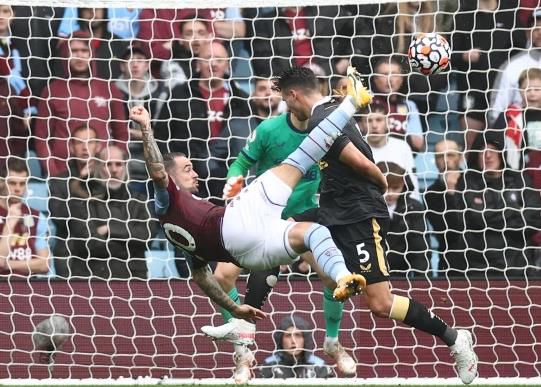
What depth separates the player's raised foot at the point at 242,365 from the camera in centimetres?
925

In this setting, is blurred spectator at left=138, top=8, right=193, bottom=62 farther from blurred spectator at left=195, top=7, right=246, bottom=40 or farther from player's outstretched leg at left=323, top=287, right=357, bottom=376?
player's outstretched leg at left=323, top=287, right=357, bottom=376

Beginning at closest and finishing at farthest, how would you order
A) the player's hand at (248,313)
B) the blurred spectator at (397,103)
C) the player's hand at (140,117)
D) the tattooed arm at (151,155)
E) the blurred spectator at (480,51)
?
1. the player's hand at (140,117)
2. the tattooed arm at (151,155)
3. the player's hand at (248,313)
4. the blurred spectator at (397,103)
5. the blurred spectator at (480,51)

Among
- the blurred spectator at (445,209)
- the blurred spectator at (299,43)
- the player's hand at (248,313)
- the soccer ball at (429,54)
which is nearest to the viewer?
the player's hand at (248,313)

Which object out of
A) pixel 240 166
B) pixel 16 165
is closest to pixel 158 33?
pixel 16 165

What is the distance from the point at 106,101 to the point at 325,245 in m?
4.21

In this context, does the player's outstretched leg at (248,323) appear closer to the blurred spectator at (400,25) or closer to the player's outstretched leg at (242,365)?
the player's outstretched leg at (242,365)

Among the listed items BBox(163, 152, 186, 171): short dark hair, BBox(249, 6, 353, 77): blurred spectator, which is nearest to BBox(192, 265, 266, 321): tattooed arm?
BBox(163, 152, 186, 171): short dark hair

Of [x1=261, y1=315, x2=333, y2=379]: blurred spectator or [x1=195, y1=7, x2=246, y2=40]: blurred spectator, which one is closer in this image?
[x1=261, y1=315, x2=333, y2=379]: blurred spectator

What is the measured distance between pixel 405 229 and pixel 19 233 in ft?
10.7

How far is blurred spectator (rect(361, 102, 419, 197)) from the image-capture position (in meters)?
10.8

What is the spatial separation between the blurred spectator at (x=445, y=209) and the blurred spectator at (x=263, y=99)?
147 cm

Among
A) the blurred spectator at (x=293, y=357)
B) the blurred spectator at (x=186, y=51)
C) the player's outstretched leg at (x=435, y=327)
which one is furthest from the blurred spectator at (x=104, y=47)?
the player's outstretched leg at (x=435, y=327)

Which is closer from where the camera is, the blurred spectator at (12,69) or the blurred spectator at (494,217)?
the blurred spectator at (494,217)

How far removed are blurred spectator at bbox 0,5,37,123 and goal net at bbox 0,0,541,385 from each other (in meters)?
0.02
